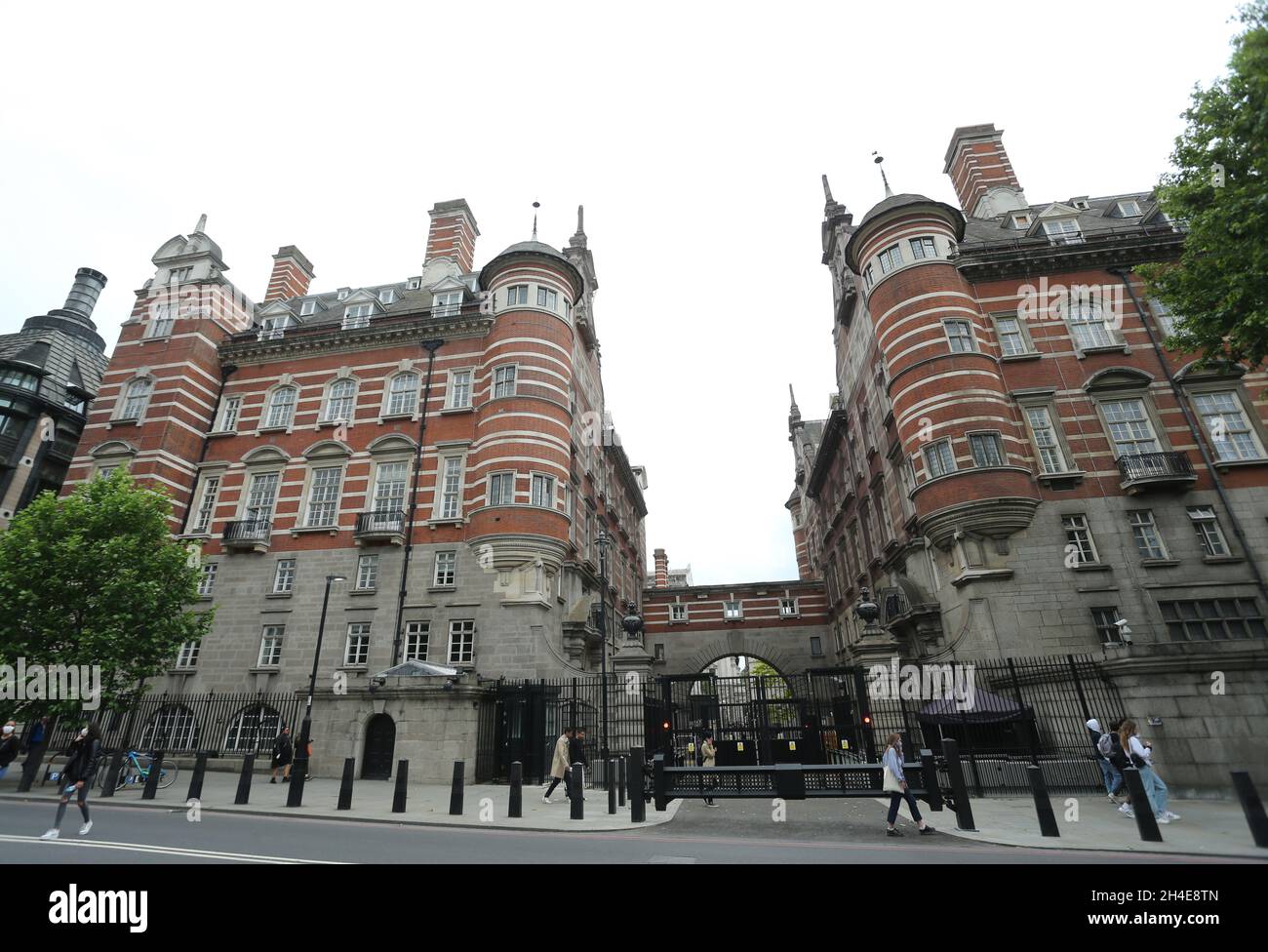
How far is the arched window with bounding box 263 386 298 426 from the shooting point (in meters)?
27.9

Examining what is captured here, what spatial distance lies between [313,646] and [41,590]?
8.20 m

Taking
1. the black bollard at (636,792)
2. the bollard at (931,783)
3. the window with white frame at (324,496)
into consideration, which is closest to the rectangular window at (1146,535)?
the bollard at (931,783)

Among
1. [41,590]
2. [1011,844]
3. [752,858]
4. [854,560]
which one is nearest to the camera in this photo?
[752,858]

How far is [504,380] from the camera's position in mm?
25547

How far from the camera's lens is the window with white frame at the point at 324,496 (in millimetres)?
25453

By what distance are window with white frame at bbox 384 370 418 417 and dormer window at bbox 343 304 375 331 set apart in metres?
3.92

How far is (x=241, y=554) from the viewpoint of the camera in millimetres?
25156

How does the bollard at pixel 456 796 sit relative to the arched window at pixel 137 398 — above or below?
below

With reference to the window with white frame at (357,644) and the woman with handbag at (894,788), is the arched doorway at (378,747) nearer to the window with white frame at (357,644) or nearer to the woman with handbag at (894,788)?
the window with white frame at (357,644)

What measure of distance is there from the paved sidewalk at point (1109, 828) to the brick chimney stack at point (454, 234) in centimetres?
3348
